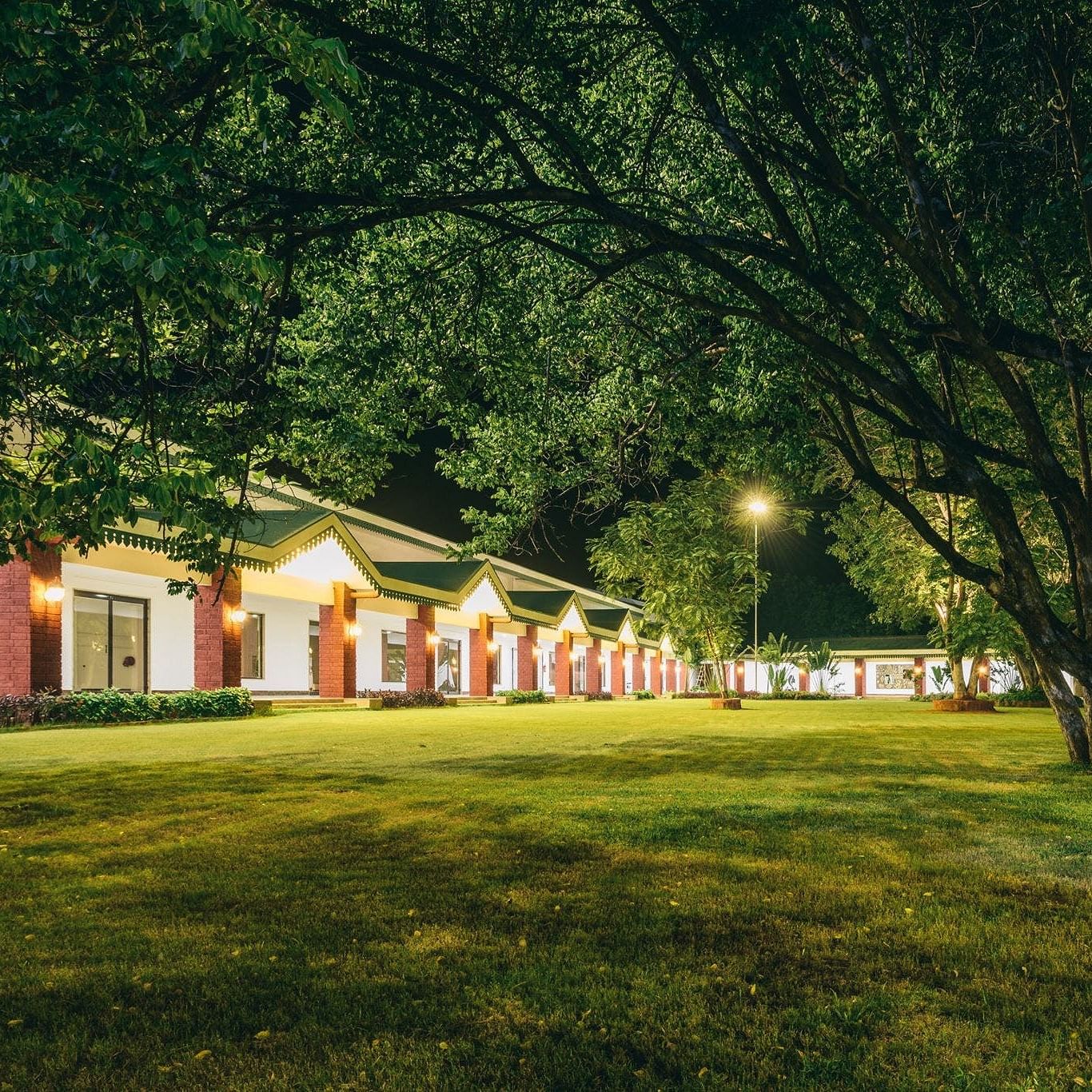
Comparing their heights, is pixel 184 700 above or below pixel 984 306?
below

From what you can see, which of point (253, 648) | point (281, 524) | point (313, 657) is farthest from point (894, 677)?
point (281, 524)

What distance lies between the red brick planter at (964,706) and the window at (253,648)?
25012 mm

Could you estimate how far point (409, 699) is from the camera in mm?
33000

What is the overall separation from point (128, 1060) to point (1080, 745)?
12947 mm

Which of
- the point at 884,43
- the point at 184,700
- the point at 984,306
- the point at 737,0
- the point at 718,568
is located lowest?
the point at 184,700

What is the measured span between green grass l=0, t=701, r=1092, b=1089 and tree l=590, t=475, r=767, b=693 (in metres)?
15.9

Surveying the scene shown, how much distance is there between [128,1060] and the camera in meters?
3.31

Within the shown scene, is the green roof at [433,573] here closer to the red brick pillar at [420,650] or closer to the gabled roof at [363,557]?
the gabled roof at [363,557]

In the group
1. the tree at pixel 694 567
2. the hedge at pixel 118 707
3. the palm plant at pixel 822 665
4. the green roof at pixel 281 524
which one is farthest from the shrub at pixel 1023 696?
the hedge at pixel 118 707

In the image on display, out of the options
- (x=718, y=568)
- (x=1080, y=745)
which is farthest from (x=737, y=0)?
(x=718, y=568)

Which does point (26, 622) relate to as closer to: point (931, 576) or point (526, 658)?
point (931, 576)

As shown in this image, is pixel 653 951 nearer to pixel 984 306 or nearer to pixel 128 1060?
pixel 128 1060

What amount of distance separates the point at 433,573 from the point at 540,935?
3148 centimetres

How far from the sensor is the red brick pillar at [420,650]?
1388 inches
